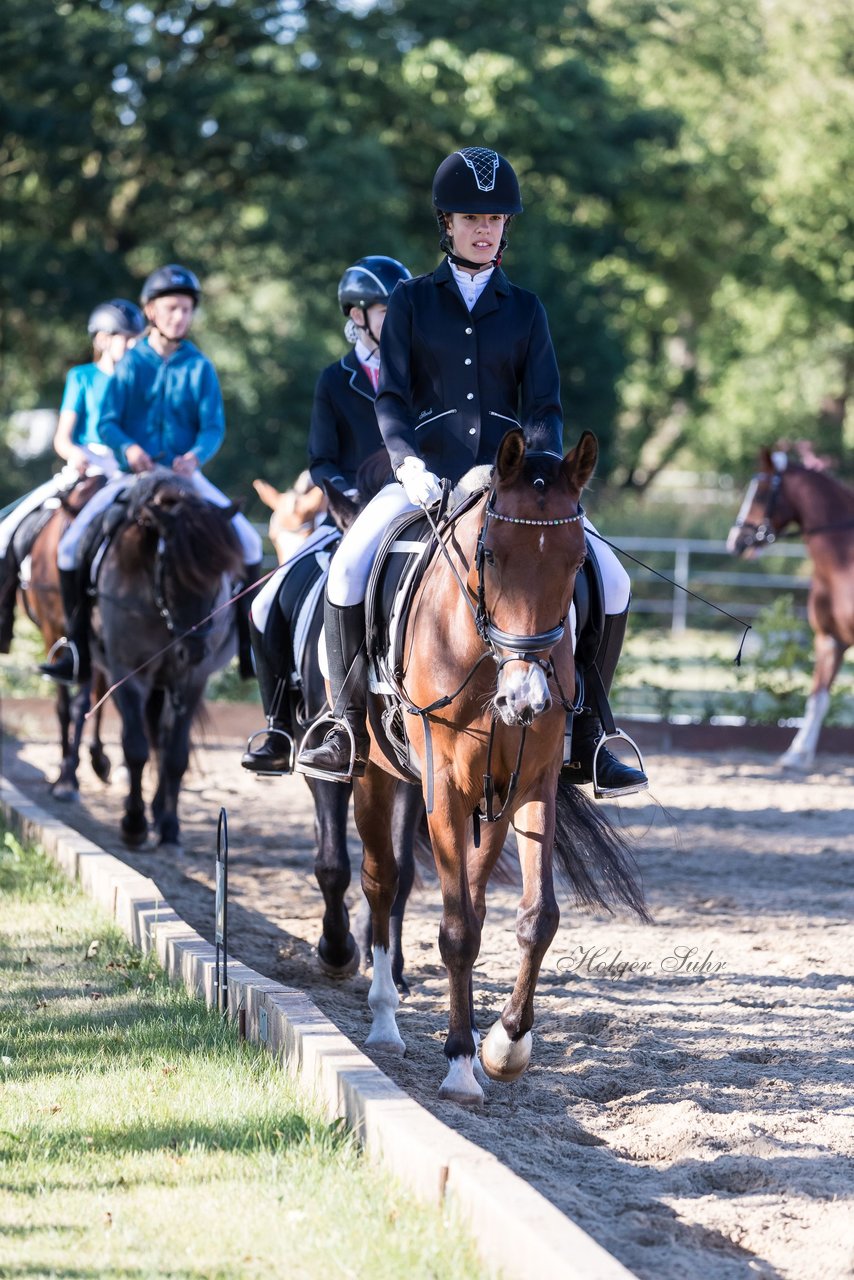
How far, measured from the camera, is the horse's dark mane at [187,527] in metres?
9.67

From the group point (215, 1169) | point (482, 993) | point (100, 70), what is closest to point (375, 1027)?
point (482, 993)

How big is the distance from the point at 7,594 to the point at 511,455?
8.45 m

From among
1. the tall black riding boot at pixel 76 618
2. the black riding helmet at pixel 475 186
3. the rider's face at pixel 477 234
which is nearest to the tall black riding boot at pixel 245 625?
the tall black riding boot at pixel 76 618

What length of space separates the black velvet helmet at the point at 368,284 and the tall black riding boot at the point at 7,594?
577 centimetres

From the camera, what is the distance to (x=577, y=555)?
16.1 feet

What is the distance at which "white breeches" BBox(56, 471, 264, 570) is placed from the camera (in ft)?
33.4

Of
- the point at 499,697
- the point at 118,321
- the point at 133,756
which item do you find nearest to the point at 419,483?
the point at 499,697

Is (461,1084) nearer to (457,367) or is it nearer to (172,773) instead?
(457,367)

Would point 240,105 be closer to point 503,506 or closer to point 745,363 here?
point 745,363

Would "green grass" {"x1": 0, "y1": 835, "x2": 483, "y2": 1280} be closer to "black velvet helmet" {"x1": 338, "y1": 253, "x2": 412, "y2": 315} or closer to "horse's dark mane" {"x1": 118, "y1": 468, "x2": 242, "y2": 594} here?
"black velvet helmet" {"x1": 338, "y1": 253, "x2": 412, "y2": 315}

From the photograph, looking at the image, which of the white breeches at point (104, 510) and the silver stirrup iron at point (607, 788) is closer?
the silver stirrup iron at point (607, 788)

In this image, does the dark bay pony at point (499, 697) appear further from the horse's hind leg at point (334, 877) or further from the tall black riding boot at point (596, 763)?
the horse's hind leg at point (334, 877)

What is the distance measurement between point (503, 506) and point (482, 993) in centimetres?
245

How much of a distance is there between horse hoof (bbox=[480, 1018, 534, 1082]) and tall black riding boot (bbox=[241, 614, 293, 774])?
2.43m
